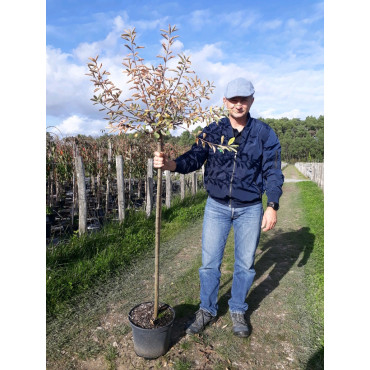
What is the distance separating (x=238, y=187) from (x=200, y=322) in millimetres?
1364

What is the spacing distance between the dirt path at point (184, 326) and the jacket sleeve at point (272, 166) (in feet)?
4.47

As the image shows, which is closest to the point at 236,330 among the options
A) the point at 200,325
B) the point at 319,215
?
the point at 200,325

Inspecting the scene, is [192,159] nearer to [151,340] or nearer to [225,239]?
[225,239]

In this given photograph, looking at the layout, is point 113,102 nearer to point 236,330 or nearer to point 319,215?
point 236,330

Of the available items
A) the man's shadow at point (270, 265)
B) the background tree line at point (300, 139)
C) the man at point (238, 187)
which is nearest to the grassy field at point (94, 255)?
the man's shadow at point (270, 265)

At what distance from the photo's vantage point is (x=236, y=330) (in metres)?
2.72

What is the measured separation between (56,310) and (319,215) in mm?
6734

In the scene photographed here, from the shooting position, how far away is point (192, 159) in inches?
104

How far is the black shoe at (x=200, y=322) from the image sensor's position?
107 inches

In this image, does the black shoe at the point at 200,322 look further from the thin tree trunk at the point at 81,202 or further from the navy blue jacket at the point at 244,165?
the thin tree trunk at the point at 81,202

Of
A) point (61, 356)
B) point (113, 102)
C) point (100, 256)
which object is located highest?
point (113, 102)

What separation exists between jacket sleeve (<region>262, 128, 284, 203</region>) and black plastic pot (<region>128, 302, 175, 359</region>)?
1.48 m

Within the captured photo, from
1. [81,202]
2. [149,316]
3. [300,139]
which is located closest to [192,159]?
[149,316]
